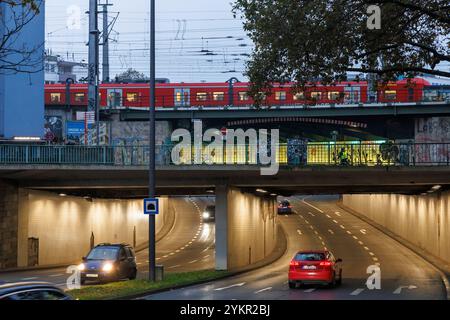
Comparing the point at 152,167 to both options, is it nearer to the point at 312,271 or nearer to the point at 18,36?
the point at 312,271

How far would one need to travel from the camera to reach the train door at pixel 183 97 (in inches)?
2125

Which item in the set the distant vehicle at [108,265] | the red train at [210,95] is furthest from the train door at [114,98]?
the distant vehicle at [108,265]

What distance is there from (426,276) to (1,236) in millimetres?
21017

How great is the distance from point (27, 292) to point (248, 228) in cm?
3411

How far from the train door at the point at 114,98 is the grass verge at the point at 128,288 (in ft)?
88.7

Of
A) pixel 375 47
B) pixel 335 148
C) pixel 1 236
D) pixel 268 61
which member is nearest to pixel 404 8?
pixel 375 47

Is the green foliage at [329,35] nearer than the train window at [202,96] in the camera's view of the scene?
Yes

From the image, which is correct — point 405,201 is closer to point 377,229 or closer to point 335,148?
point 377,229

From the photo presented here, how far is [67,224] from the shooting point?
149 ft

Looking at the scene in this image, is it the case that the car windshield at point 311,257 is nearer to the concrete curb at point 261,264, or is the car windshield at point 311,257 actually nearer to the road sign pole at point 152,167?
the concrete curb at point 261,264

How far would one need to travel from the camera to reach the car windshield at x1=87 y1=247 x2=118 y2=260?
28.5m

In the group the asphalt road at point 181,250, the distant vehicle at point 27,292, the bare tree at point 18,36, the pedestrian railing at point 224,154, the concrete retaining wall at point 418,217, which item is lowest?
the asphalt road at point 181,250

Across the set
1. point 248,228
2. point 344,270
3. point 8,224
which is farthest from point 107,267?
point 248,228

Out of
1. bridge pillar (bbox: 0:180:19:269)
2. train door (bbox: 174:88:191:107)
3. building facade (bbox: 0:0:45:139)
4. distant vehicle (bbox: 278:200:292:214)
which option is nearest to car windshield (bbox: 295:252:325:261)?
bridge pillar (bbox: 0:180:19:269)
